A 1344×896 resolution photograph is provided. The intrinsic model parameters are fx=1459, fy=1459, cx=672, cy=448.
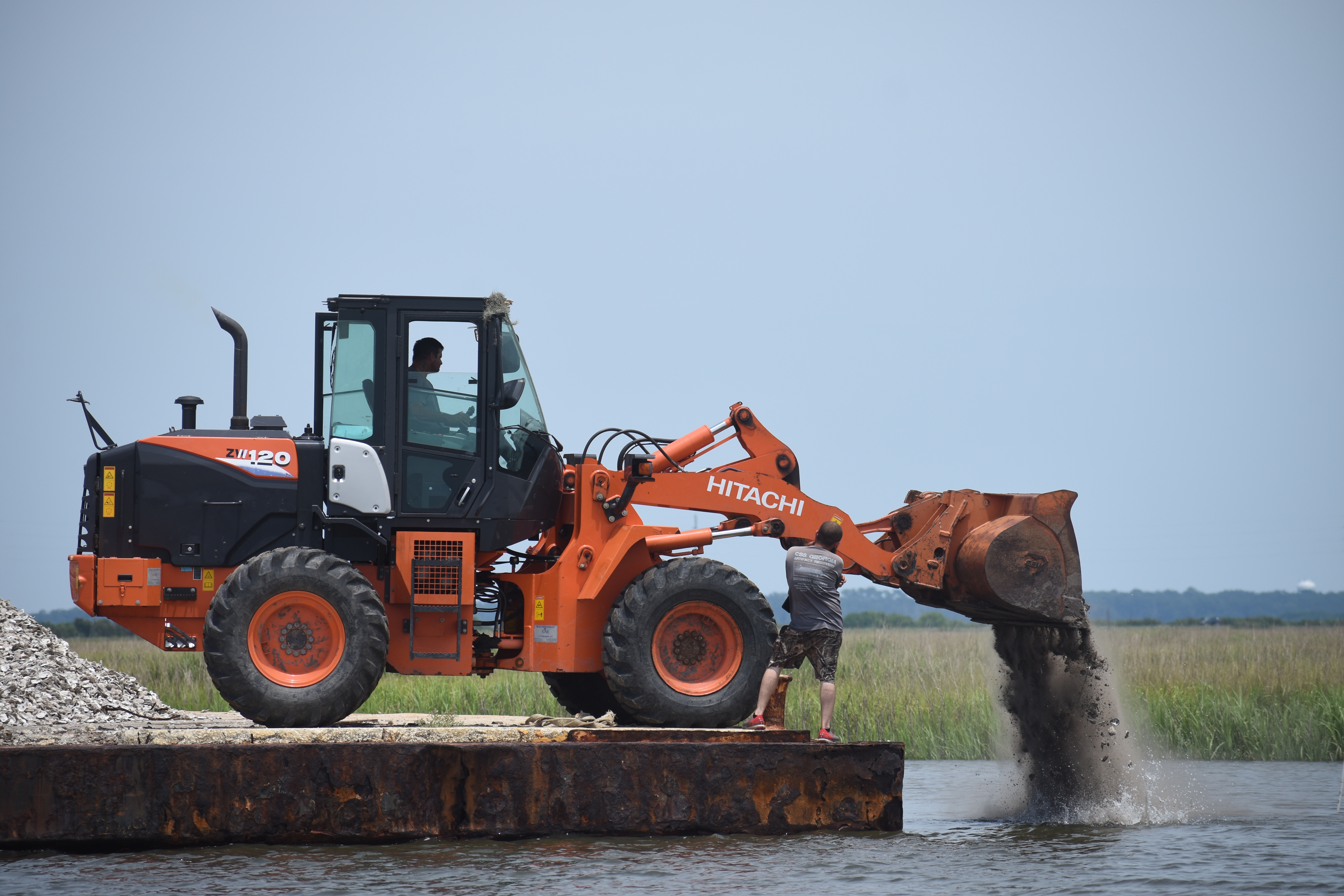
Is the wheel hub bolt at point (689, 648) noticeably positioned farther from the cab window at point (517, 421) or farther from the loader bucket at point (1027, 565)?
the loader bucket at point (1027, 565)

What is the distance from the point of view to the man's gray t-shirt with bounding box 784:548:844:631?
1012 cm

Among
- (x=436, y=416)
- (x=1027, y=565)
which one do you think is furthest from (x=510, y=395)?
(x=1027, y=565)

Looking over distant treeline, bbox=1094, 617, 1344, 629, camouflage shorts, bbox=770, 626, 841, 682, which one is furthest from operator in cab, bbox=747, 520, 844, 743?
distant treeline, bbox=1094, 617, 1344, 629

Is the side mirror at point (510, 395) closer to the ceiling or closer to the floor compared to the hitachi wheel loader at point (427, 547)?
closer to the ceiling

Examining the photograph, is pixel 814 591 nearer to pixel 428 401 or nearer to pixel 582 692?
pixel 582 692

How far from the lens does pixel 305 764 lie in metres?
8.94

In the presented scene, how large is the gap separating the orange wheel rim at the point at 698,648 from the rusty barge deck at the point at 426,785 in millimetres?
682

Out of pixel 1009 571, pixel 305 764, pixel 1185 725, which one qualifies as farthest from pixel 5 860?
pixel 1185 725

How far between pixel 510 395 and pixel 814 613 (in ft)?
8.65

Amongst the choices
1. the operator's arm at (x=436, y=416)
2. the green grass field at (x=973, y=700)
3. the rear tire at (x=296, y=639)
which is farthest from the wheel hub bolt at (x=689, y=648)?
the green grass field at (x=973, y=700)

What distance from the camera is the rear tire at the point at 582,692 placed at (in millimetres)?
11570

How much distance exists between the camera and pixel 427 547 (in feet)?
33.1

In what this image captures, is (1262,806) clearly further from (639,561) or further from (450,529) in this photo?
(450,529)

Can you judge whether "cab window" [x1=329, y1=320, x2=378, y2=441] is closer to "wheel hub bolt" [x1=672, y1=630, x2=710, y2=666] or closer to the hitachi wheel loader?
the hitachi wheel loader
